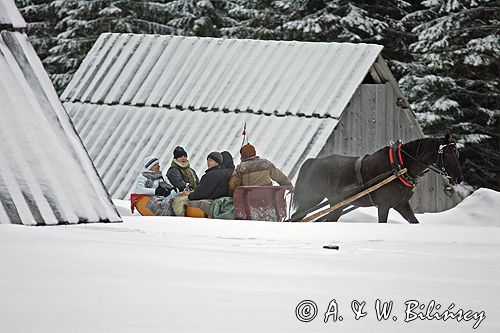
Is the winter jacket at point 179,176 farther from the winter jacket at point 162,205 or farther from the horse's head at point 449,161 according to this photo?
the horse's head at point 449,161

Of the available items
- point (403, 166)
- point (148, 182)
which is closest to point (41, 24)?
point (148, 182)

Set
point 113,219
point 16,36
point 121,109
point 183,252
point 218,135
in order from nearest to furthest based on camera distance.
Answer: point 183,252 → point 113,219 → point 16,36 → point 218,135 → point 121,109

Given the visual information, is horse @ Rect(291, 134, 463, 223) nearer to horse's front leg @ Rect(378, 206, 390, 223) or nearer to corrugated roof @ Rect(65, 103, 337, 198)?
horse's front leg @ Rect(378, 206, 390, 223)

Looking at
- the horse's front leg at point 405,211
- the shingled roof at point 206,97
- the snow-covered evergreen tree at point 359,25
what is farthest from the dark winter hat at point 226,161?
the snow-covered evergreen tree at point 359,25

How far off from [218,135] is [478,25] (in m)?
11.6

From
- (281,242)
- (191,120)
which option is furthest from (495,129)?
(281,242)

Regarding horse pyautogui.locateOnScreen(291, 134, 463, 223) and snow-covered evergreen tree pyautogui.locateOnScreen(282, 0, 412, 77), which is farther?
snow-covered evergreen tree pyautogui.locateOnScreen(282, 0, 412, 77)

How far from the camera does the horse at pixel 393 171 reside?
1504 centimetres

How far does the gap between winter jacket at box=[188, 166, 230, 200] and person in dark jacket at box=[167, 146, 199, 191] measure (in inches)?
54.1

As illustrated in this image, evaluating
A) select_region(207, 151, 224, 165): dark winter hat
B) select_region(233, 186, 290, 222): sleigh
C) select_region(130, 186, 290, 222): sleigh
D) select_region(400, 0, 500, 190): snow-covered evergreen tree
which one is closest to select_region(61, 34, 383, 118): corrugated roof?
select_region(207, 151, 224, 165): dark winter hat

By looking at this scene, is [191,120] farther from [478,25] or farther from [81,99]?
[478,25]

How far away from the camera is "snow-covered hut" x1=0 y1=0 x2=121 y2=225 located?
280 inches

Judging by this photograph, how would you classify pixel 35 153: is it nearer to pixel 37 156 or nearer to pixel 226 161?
pixel 37 156

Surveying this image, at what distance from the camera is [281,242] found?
8578 mm
